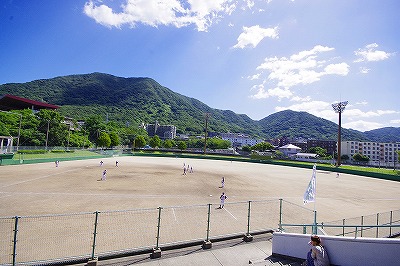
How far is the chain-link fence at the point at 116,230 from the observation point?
8.72 metres

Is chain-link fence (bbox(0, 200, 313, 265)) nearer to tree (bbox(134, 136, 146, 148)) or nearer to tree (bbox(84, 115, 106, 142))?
tree (bbox(134, 136, 146, 148))

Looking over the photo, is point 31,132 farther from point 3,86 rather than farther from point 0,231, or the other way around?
point 3,86

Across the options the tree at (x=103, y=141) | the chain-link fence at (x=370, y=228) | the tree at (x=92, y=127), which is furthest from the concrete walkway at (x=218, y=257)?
the tree at (x=92, y=127)

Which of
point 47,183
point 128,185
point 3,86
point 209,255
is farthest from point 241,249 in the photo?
point 3,86

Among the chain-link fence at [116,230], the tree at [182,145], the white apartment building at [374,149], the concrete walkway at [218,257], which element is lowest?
the chain-link fence at [116,230]

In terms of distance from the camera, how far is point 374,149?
154m

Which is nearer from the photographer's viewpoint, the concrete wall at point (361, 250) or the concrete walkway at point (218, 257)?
the concrete wall at point (361, 250)

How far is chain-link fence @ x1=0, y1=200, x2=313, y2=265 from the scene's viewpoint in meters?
8.72

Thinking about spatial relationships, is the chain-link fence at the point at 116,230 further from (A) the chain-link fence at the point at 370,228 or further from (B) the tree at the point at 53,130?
(B) the tree at the point at 53,130

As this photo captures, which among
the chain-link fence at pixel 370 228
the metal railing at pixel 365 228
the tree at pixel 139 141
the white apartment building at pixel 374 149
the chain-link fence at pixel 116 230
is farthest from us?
the white apartment building at pixel 374 149

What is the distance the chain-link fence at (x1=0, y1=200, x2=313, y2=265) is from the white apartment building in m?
165

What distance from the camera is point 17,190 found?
799 inches

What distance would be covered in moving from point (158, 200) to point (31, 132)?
212ft

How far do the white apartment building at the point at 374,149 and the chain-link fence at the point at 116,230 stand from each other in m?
165
